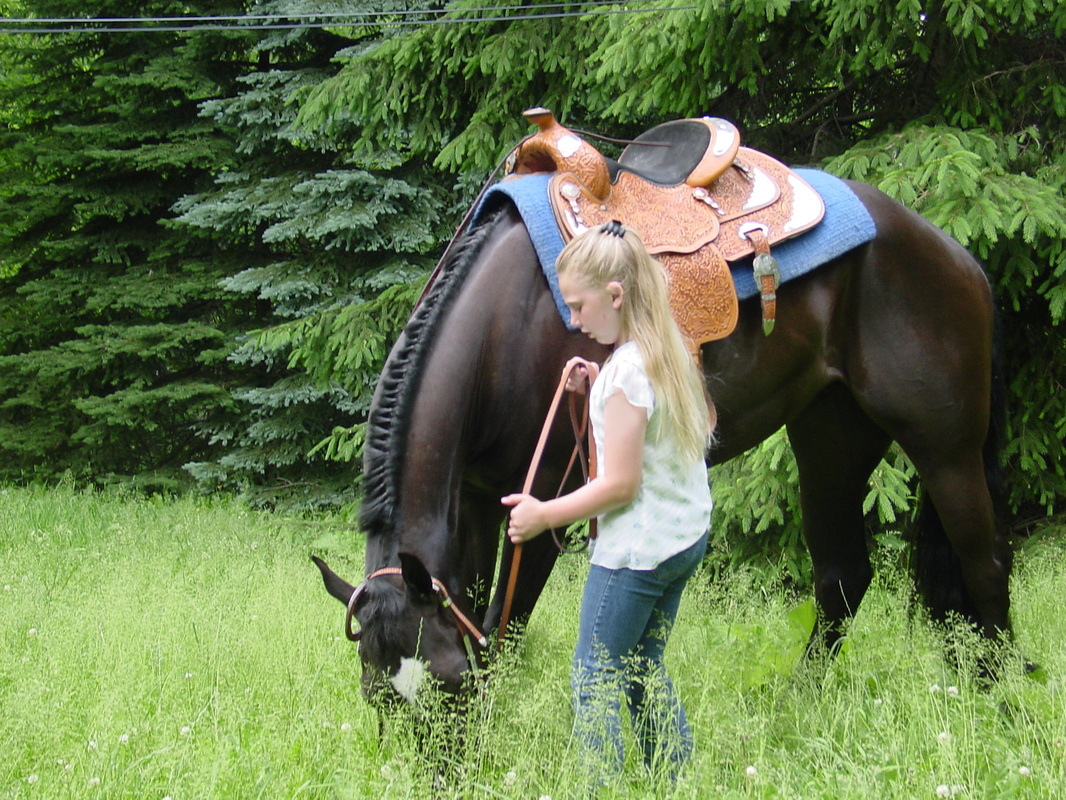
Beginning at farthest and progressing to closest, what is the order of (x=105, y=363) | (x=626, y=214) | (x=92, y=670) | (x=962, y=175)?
(x=105, y=363) → (x=962, y=175) → (x=92, y=670) → (x=626, y=214)

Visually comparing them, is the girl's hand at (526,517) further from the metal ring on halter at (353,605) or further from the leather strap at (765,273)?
the leather strap at (765,273)

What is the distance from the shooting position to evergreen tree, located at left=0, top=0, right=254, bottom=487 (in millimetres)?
9203

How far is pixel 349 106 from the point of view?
22.2ft

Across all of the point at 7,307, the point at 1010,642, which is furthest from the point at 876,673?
the point at 7,307

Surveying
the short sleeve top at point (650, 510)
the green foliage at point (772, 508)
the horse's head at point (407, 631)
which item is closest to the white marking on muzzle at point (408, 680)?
the horse's head at point (407, 631)

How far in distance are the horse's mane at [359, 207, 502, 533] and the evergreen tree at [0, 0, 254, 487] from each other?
6.54m

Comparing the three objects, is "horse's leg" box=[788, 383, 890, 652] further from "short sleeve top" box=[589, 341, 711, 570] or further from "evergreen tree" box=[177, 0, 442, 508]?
"evergreen tree" box=[177, 0, 442, 508]

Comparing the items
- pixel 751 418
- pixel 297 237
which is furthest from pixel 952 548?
pixel 297 237

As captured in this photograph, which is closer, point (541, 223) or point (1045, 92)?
point (541, 223)

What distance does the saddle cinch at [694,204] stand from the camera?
312 centimetres

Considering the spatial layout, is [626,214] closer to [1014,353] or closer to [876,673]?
[876,673]

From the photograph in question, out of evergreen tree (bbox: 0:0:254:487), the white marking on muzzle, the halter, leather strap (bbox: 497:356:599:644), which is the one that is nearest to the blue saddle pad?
leather strap (bbox: 497:356:599:644)

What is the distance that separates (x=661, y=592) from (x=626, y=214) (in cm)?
139

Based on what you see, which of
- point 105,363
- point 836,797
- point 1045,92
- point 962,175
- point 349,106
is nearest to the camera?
point 836,797
